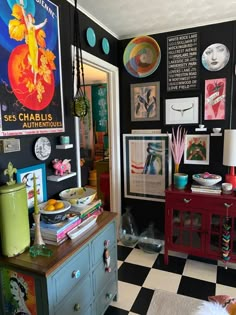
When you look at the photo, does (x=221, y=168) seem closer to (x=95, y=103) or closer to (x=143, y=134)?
(x=143, y=134)

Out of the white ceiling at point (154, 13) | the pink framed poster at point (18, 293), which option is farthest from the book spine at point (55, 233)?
the white ceiling at point (154, 13)

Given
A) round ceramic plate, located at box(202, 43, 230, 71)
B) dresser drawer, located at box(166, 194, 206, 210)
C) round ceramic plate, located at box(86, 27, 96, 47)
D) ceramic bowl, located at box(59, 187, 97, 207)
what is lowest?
dresser drawer, located at box(166, 194, 206, 210)

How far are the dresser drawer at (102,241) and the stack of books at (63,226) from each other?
0.16 m

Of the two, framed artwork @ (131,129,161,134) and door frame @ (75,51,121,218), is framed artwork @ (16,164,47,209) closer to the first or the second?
door frame @ (75,51,121,218)

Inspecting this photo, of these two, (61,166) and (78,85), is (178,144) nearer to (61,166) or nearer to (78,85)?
(78,85)

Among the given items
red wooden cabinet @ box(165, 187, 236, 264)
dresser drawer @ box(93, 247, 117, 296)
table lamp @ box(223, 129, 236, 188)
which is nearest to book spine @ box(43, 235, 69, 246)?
dresser drawer @ box(93, 247, 117, 296)

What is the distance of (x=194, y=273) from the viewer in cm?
205

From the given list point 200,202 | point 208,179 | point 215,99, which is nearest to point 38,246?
point 200,202

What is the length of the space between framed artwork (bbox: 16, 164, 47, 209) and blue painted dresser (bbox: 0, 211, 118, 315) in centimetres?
37

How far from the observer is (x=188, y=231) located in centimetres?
212

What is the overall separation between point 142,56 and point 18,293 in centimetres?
226

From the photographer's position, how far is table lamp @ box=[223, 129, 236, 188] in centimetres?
198

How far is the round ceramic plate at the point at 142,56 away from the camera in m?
2.32

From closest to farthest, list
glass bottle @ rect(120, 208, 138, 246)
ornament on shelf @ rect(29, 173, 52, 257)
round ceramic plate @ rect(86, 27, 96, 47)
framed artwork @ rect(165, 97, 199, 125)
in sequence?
ornament on shelf @ rect(29, 173, 52, 257), round ceramic plate @ rect(86, 27, 96, 47), framed artwork @ rect(165, 97, 199, 125), glass bottle @ rect(120, 208, 138, 246)
